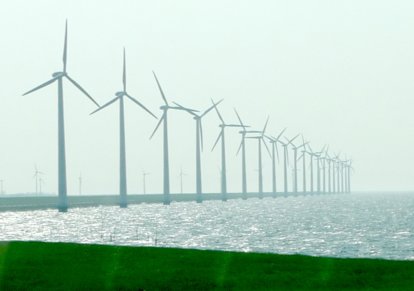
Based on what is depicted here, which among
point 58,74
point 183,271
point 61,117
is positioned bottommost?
point 183,271

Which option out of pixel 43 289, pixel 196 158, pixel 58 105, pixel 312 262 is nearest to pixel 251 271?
pixel 312 262

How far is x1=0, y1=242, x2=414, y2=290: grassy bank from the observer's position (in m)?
29.8

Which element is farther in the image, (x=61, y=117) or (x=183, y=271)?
(x=61, y=117)

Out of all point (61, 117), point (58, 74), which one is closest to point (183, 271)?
point (61, 117)

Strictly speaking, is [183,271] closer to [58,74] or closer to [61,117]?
[61,117]

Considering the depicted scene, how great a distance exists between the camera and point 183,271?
106 ft

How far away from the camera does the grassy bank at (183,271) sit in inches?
1173

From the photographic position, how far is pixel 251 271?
107 ft

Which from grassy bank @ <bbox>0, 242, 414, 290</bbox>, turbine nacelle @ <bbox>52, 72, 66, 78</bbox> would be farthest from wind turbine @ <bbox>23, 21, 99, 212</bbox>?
grassy bank @ <bbox>0, 242, 414, 290</bbox>

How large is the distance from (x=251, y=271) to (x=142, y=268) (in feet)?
14.6

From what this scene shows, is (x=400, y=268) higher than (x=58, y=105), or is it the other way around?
(x=58, y=105)

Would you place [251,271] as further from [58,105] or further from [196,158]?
[196,158]

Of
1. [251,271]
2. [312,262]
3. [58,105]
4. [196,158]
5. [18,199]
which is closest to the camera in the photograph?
[251,271]

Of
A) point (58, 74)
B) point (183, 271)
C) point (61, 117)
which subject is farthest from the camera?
point (58, 74)
